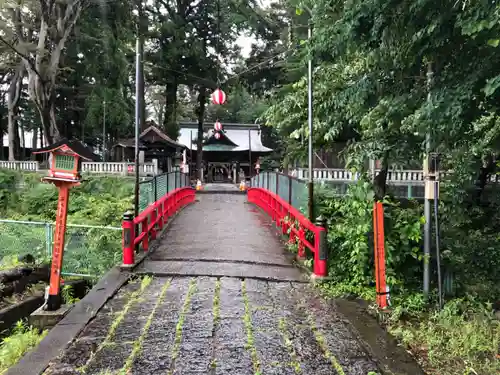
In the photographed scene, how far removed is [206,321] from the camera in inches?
180

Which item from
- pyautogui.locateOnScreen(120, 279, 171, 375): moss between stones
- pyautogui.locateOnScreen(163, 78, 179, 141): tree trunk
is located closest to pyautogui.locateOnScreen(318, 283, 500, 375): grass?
pyautogui.locateOnScreen(120, 279, 171, 375): moss between stones

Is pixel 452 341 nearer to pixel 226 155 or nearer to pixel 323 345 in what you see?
pixel 323 345

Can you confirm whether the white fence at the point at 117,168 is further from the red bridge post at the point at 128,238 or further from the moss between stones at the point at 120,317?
the moss between stones at the point at 120,317

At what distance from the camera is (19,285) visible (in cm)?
780

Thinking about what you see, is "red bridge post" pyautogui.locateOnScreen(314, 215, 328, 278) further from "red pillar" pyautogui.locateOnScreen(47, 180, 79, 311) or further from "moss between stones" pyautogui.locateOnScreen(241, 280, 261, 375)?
"red pillar" pyautogui.locateOnScreen(47, 180, 79, 311)

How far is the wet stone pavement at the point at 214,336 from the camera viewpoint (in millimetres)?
3582

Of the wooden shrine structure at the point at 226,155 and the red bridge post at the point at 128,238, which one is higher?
the wooden shrine structure at the point at 226,155

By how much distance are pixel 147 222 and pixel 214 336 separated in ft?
14.4

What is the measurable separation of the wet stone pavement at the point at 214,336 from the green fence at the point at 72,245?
9.93 feet

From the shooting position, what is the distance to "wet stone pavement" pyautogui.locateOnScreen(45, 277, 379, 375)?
11.8ft

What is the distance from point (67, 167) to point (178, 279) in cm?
248

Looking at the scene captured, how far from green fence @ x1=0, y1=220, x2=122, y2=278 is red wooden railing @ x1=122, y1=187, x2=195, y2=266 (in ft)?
2.56

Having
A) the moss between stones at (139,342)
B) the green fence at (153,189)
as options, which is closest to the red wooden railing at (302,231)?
the moss between stones at (139,342)

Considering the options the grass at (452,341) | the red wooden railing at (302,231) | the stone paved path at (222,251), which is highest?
the red wooden railing at (302,231)
